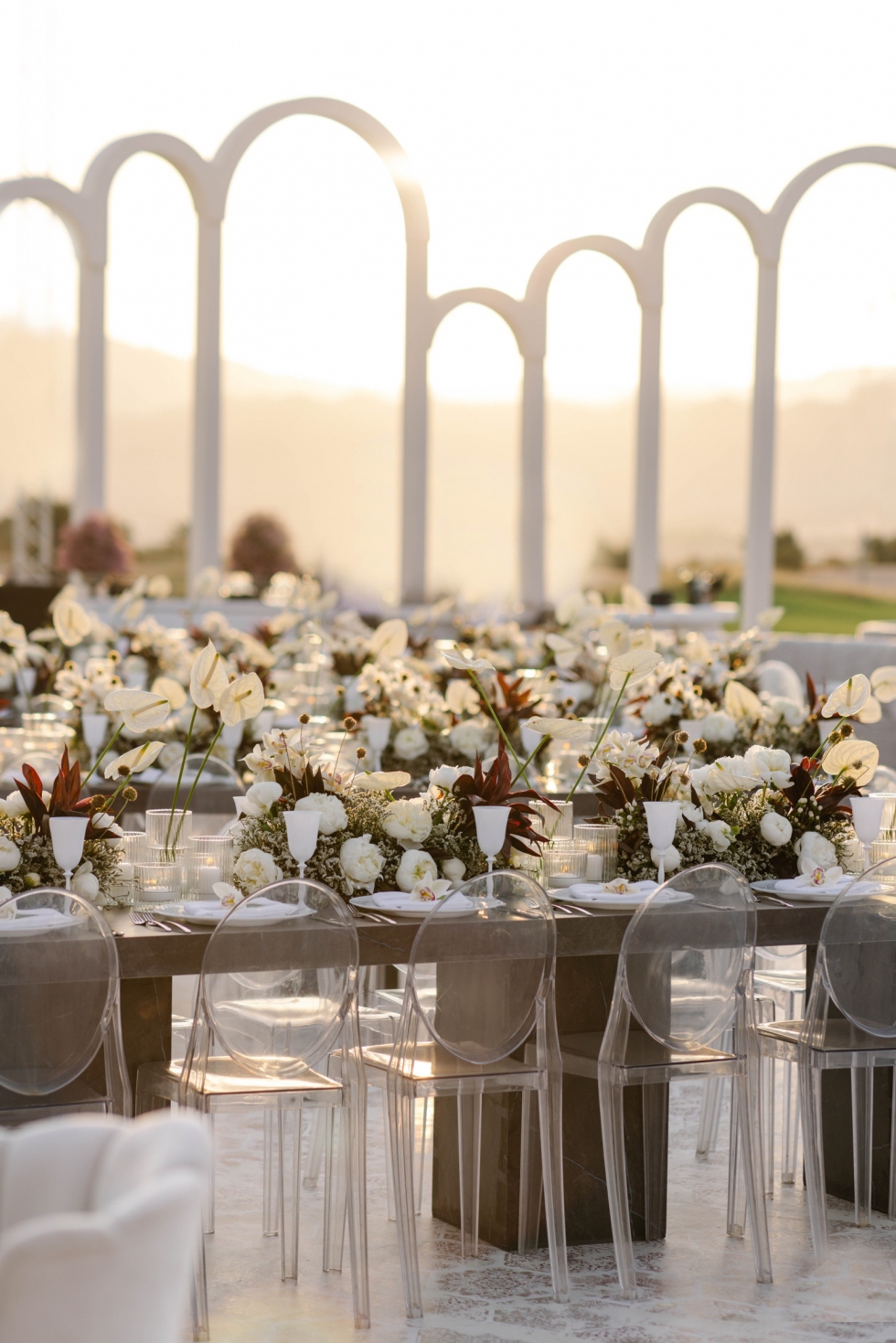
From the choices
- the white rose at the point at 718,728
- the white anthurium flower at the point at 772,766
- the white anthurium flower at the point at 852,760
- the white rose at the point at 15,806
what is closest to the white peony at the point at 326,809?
the white rose at the point at 15,806

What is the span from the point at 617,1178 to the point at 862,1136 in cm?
73

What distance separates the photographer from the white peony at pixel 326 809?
351 cm

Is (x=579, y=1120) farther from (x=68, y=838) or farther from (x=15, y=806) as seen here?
(x=15, y=806)

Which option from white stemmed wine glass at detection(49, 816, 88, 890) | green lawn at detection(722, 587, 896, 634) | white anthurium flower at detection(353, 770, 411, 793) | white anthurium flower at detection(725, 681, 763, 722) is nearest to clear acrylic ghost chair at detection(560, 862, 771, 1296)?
white anthurium flower at detection(353, 770, 411, 793)

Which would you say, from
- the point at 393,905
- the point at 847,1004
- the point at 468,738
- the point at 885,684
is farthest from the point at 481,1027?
the point at 468,738

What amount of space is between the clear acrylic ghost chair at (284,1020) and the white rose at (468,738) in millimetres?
2122

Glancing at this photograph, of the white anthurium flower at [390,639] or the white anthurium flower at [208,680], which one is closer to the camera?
the white anthurium flower at [208,680]

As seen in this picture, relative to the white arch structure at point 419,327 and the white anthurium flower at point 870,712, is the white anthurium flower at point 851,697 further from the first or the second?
the white arch structure at point 419,327

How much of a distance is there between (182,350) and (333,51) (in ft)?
18.4

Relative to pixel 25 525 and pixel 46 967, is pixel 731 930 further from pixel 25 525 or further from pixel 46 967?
pixel 25 525

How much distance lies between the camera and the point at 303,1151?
420cm

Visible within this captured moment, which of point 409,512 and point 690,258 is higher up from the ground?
point 690,258

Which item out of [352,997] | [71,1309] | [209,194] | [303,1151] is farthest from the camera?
[209,194]

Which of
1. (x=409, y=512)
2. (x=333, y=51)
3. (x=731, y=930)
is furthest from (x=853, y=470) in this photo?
(x=731, y=930)
